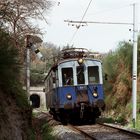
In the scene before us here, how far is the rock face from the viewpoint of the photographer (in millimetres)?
10117

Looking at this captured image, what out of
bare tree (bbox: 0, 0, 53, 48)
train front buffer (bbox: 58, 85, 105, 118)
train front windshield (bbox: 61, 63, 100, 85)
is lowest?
train front buffer (bbox: 58, 85, 105, 118)

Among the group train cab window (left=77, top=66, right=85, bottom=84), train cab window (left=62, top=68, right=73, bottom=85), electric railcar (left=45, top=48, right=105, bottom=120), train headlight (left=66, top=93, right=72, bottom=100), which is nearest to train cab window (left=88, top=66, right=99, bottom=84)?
electric railcar (left=45, top=48, right=105, bottom=120)

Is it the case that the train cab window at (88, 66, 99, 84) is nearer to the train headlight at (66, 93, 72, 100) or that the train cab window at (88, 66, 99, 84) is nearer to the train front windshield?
the train front windshield

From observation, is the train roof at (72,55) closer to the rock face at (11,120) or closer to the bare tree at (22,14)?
the bare tree at (22,14)

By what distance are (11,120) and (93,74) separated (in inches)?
503

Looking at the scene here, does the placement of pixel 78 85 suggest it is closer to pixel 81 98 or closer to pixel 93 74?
pixel 81 98

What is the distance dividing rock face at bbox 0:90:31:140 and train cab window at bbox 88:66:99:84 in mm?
9807

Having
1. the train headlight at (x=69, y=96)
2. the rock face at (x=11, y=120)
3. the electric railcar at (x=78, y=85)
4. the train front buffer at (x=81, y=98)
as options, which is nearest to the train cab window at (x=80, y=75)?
the electric railcar at (x=78, y=85)

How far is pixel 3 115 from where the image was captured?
33.8 feet

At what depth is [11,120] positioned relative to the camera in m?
11.4

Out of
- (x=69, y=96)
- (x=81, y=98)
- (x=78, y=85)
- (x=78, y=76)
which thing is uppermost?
(x=78, y=76)

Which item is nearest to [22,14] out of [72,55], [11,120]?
[72,55]

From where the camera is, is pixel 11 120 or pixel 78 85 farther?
pixel 78 85

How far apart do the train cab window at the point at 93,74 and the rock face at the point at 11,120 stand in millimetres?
9807
